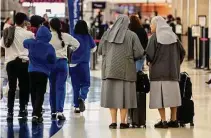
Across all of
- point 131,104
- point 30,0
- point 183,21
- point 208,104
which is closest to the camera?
point 131,104

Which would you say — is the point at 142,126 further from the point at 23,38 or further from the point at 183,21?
the point at 183,21

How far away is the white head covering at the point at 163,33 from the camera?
10.4 meters

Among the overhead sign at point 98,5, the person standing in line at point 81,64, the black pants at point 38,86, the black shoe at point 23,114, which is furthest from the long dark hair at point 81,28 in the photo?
the overhead sign at point 98,5

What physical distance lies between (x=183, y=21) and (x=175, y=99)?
2461 centimetres

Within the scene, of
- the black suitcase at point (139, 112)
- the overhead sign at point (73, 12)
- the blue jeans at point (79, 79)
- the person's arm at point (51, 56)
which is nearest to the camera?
the black suitcase at point (139, 112)

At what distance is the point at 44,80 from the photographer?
10.9m

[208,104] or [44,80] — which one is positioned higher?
[44,80]

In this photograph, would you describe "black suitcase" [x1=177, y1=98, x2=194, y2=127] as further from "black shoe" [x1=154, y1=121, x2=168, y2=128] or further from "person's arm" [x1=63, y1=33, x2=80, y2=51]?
"person's arm" [x1=63, y1=33, x2=80, y2=51]

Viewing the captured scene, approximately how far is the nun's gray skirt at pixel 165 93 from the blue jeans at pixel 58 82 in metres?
1.73

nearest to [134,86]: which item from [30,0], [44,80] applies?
[44,80]

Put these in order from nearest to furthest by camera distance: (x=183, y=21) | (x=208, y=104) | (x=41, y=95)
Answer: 1. (x=41, y=95)
2. (x=208, y=104)
3. (x=183, y=21)

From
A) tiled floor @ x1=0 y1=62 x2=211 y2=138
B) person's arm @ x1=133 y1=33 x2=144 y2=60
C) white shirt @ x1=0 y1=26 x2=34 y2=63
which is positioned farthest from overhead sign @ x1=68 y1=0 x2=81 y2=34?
person's arm @ x1=133 y1=33 x2=144 y2=60

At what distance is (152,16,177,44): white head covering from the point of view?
10.4m

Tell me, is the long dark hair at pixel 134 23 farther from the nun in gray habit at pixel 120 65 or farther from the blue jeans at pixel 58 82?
the nun in gray habit at pixel 120 65
